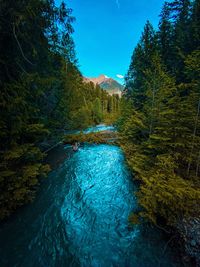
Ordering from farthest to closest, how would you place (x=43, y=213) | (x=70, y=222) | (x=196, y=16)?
(x=196, y=16) < (x=43, y=213) < (x=70, y=222)

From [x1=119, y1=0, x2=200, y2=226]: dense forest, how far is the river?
0.66 meters

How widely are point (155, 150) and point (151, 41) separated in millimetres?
12688

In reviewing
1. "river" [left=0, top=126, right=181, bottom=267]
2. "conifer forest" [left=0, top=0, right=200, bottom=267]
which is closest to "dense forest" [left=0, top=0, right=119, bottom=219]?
"conifer forest" [left=0, top=0, right=200, bottom=267]

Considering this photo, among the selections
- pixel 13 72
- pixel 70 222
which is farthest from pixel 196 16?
pixel 70 222

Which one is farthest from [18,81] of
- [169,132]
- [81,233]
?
[169,132]

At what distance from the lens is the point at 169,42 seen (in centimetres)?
1496

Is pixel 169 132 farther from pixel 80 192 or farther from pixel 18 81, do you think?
pixel 18 81

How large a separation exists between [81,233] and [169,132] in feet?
17.2

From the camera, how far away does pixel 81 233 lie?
451cm

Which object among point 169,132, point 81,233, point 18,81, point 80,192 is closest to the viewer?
point 81,233

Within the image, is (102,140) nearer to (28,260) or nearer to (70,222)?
(70,222)

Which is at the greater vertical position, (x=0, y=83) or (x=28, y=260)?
(x=0, y=83)

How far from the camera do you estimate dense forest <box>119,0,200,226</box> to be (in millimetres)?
4168

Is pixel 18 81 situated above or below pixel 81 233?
above
